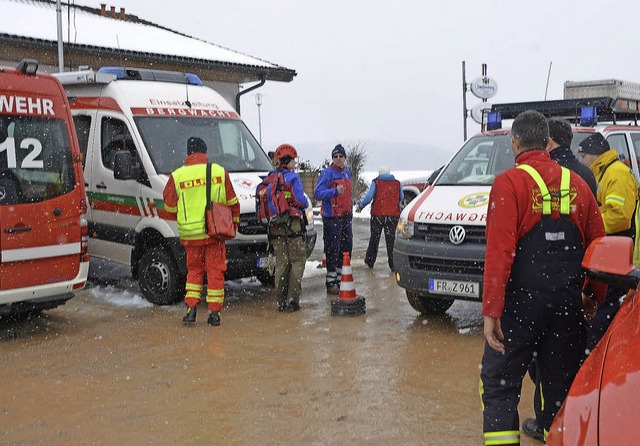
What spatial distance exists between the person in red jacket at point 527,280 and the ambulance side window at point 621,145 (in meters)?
4.78

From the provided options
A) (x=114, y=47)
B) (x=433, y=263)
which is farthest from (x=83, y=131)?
(x=114, y=47)

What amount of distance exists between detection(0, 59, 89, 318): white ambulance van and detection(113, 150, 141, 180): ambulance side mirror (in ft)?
2.51

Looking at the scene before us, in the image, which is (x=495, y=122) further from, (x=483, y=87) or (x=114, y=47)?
(x=483, y=87)

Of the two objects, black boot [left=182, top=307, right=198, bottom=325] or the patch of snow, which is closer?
black boot [left=182, top=307, right=198, bottom=325]

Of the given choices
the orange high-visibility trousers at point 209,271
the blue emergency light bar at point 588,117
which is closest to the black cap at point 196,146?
the orange high-visibility trousers at point 209,271

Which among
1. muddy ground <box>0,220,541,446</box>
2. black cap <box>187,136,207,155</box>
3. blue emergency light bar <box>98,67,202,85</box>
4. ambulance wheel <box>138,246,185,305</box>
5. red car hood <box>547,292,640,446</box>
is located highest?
blue emergency light bar <box>98,67,202,85</box>

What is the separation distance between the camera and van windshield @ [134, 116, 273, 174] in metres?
8.47

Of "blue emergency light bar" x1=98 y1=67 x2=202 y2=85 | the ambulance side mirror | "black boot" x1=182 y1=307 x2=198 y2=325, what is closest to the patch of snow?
"black boot" x1=182 y1=307 x2=198 y2=325

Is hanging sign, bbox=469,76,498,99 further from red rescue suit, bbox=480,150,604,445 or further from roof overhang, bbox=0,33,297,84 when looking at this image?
red rescue suit, bbox=480,150,604,445

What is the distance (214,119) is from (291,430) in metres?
5.52

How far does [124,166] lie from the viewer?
26.5ft

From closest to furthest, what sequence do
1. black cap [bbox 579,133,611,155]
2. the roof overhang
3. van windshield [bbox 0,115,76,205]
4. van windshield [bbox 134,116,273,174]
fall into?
black cap [bbox 579,133,611,155]
van windshield [bbox 0,115,76,205]
van windshield [bbox 134,116,273,174]
the roof overhang

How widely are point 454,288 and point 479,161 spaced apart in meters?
1.78

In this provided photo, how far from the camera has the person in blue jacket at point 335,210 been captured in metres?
9.07
